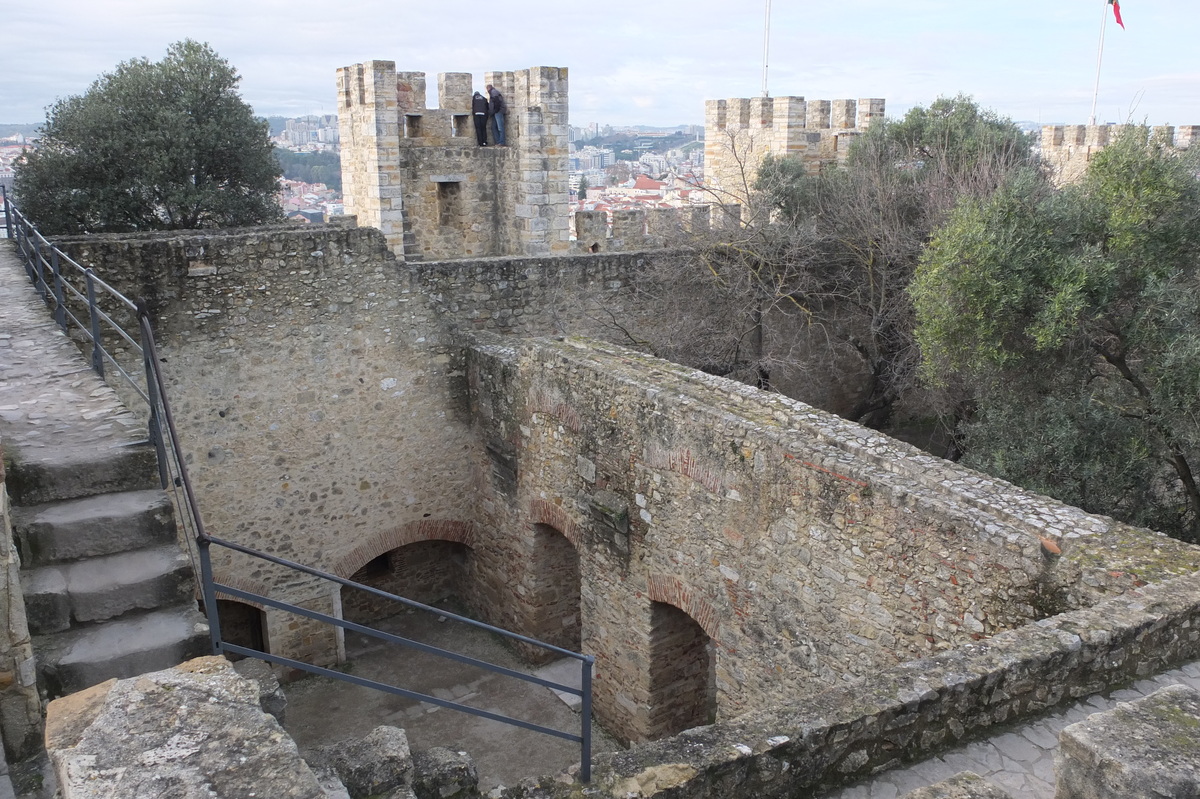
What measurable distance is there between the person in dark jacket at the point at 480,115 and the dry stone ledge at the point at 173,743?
1379 cm

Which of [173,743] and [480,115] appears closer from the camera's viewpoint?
[173,743]

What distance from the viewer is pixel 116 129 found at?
46.7 feet

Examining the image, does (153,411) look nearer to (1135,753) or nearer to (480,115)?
(1135,753)

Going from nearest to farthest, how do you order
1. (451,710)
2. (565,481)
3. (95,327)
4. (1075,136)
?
(95,327) < (565,481) < (451,710) < (1075,136)

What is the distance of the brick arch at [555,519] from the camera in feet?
29.0

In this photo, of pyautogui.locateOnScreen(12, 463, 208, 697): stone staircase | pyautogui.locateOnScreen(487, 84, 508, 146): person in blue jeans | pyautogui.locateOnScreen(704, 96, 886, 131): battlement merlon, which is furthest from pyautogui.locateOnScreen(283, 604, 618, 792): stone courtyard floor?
pyautogui.locateOnScreen(704, 96, 886, 131): battlement merlon

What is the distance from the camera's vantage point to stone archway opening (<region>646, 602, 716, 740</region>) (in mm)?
8172

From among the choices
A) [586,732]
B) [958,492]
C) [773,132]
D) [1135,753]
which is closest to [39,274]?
[586,732]

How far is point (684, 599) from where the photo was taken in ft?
24.6

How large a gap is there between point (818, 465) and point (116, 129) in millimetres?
13136

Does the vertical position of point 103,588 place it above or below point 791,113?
below

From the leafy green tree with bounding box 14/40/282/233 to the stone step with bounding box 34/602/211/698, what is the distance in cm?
1269

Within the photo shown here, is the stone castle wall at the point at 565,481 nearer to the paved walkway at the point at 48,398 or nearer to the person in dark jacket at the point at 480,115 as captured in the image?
the paved walkway at the point at 48,398

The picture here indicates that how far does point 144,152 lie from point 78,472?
1224 centimetres
